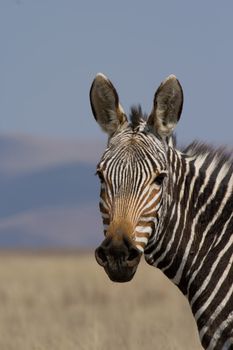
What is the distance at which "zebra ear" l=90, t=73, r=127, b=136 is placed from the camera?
30.0ft

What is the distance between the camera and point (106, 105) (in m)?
9.23

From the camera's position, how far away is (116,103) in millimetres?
9180

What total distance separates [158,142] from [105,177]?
0.55 m

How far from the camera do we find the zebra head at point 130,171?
8320mm

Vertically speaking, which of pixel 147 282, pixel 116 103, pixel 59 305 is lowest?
pixel 147 282

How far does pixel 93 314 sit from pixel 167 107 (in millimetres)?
17009

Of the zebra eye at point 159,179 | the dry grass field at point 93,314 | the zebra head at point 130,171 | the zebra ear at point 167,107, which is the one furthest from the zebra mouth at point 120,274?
the dry grass field at point 93,314

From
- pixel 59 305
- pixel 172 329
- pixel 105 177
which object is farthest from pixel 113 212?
pixel 59 305

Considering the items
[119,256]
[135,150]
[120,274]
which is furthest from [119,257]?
[135,150]

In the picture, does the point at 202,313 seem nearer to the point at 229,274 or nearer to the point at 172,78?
the point at 229,274

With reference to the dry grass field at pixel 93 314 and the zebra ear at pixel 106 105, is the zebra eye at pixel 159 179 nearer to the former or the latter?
the zebra ear at pixel 106 105

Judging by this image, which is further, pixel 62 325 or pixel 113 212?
pixel 62 325

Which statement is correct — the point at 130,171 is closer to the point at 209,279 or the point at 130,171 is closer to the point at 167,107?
the point at 167,107

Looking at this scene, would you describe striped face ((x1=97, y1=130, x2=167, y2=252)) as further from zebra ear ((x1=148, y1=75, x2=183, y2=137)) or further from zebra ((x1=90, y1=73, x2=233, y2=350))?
zebra ear ((x1=148, y1=75, x2=183, y2=137))
